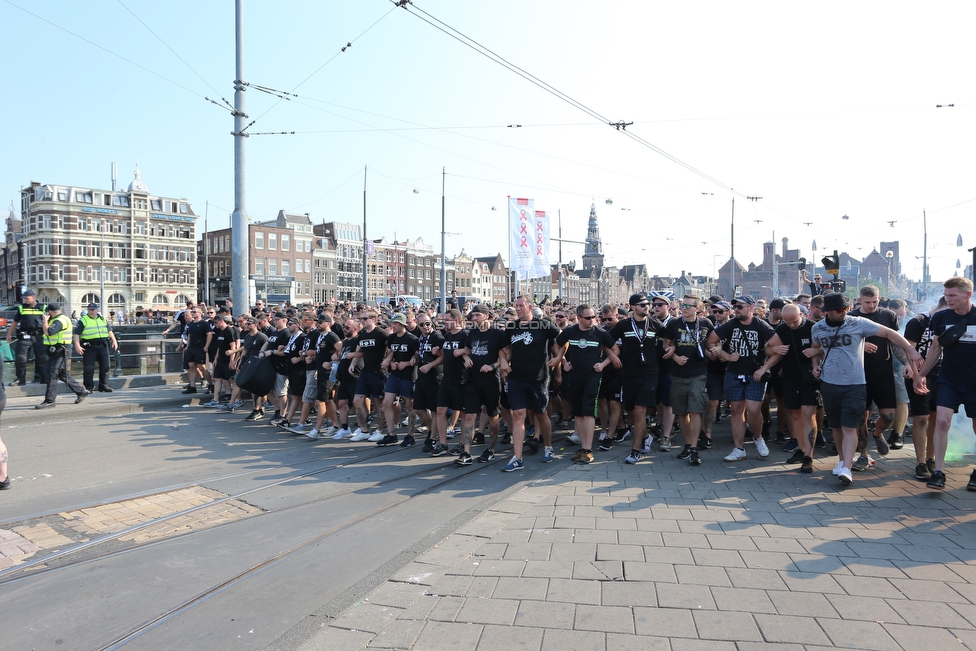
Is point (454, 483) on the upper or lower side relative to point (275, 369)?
lower

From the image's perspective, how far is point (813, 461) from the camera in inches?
299

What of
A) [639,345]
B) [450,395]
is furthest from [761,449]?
[450,395]

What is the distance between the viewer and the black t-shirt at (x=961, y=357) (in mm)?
6035

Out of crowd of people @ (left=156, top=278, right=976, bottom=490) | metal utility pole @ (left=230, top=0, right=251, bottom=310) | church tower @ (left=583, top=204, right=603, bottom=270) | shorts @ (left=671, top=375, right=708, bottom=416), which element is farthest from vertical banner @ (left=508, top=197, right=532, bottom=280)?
church tower @ (left=583, top=204, right=603, bottom=270)

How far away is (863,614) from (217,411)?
11.1 meters

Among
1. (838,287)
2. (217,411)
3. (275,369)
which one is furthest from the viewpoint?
(838,287)

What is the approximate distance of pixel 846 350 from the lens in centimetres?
665

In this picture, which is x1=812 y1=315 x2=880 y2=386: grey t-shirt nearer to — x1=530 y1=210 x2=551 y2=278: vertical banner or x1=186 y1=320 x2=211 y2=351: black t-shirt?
x1=186 y1=320 x2=211 y2=351: black t-shirt

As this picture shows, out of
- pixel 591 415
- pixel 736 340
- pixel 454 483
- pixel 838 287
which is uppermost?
pixel 838 287

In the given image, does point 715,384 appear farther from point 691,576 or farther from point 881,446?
point 691,576

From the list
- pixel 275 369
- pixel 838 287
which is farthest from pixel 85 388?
pixel 838 287

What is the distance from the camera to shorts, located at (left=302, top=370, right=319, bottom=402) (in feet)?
33.2

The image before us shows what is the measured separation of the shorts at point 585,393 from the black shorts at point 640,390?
522 millimetres

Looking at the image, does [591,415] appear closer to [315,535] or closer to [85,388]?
[315,535]
